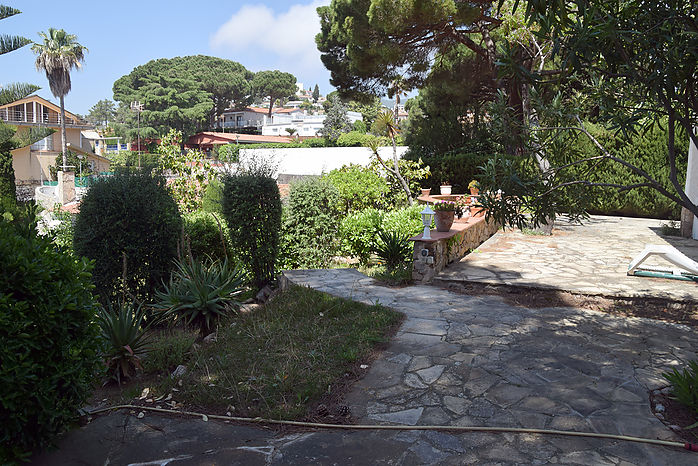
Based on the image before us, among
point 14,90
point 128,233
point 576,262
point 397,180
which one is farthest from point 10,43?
point 576,262

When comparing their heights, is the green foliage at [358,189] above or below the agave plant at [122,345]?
above

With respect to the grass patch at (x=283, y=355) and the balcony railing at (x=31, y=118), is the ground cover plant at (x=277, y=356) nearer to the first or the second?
the grass patch at (x=283, y=355)

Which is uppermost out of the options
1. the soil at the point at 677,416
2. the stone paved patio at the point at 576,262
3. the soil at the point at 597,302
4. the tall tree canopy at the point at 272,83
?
the tall tree canopy at the point at 272,83

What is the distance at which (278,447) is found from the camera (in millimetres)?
3031

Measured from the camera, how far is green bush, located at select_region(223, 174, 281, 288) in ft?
23.0

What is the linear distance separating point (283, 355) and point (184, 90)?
6627cm

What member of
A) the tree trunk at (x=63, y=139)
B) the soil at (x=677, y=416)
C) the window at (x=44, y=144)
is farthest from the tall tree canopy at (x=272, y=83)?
the soil at (x=677, y=416)

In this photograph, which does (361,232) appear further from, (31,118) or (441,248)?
(31,118)

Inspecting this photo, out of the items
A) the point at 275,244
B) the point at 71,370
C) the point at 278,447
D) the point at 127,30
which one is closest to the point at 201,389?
the point at 278,447

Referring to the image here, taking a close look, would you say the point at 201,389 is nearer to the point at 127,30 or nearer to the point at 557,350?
the point at 557,350

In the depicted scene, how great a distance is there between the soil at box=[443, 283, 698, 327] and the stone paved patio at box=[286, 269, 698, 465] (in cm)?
26

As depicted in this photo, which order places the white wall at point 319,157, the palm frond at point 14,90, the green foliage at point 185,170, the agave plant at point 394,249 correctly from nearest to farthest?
the agave plant at point 394,249
the green foliage at point 185,170
the palm frond at point 14,90
the white wall at point 319,157

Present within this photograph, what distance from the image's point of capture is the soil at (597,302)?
5484 mm

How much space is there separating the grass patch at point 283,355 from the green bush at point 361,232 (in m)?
2.86
